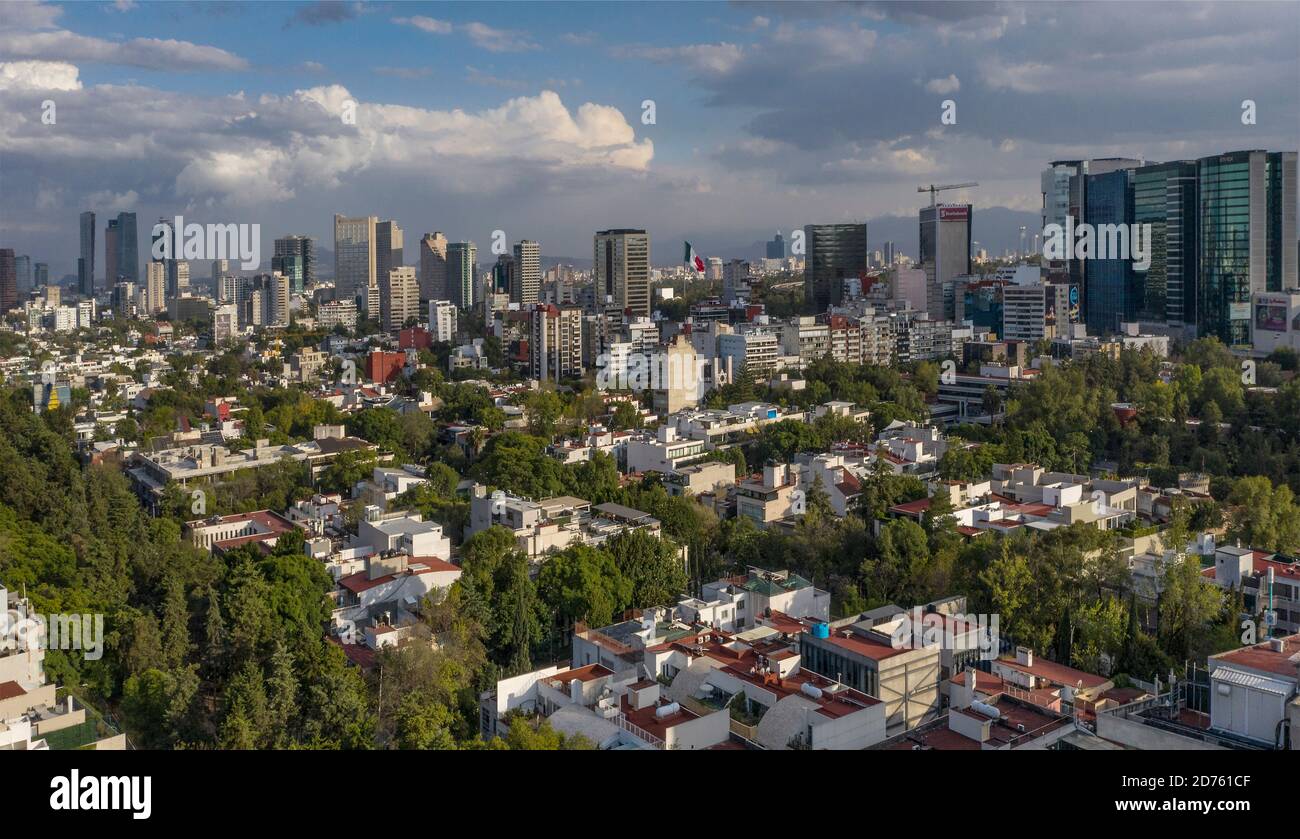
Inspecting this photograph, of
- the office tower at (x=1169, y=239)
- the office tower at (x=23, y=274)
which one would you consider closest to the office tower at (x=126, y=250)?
the office tower at (x=23, y=274)

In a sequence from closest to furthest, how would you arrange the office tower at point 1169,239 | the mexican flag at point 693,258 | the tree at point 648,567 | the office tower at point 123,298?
the tree at point 648,567
the mexican flag at point 693,258
the office tower at point 1169,239
the office tower at point 123,298

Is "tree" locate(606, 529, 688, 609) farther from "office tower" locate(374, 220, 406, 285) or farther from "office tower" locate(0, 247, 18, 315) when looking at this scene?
"office tower" locate(374, 220, 406, 285)

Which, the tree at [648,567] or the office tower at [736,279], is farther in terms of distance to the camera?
the office tower at [736,279]

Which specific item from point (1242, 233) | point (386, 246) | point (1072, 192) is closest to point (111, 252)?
point (386, 246)

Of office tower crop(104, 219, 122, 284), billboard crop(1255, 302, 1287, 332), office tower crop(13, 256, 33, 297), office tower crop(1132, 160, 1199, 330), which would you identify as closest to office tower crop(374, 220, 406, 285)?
office tower crop(104, 219, 122, 284)

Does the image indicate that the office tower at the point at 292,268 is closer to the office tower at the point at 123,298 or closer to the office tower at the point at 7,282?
the office tower at the point at 123,298
